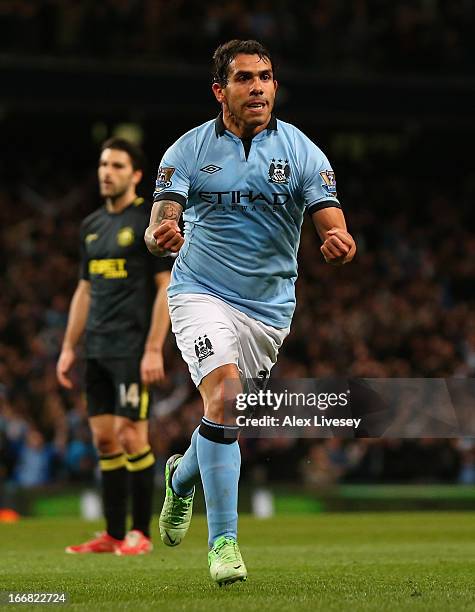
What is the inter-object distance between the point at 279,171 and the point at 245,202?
214mm

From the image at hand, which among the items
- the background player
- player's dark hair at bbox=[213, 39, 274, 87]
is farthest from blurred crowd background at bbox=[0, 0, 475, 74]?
player's dark hair at bbox=[213, 39, 274, 87]

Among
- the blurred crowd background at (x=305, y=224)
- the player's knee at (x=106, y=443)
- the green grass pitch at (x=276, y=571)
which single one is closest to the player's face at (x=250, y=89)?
the green grass pitch at (x=276, y=571)

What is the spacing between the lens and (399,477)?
1588 centimetres

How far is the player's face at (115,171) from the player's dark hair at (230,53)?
8.22ft

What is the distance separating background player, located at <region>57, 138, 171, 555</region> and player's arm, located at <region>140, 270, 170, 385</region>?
0.01 metres

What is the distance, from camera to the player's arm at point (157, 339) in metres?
8.12

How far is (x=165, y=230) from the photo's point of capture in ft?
18.5

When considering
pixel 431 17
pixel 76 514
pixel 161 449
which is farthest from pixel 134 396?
pixel 431 17

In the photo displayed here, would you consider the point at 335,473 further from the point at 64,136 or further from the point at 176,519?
the point at 64,136

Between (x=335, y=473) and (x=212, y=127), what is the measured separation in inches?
392

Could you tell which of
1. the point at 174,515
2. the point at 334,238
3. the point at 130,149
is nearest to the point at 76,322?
the point at 130,149

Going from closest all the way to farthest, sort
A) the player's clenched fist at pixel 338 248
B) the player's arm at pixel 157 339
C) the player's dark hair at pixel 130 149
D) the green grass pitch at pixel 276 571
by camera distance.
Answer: the green grass pitch at pixel 276 571, the player's clenched fist at pixel 338 248, the player's arm at pixel 157 339, the player's dark hair at pixel 130 149

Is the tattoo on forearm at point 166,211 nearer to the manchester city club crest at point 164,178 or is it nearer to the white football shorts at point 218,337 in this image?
the manchester city club crest at point 164,178

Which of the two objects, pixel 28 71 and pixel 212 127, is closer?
pixel 212 127
